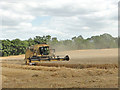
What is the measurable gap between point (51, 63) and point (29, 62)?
116 inches

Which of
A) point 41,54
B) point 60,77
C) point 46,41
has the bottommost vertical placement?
point 60,77

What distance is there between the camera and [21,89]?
10.9 m

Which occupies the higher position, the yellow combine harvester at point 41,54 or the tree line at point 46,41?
the tree line at point 46,41

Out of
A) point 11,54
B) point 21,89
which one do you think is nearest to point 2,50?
point 11,54

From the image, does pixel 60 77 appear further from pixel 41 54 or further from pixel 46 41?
pixel 46 41

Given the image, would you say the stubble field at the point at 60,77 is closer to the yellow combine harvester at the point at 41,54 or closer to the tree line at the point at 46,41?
the yellow combine harvester at the point at 41,54

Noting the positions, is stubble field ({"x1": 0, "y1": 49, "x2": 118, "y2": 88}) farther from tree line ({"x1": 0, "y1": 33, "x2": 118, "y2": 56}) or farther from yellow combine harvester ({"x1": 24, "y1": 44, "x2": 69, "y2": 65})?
tree line ({"x1": 0, "y1": 33, "x2": 118, "y2": 56})

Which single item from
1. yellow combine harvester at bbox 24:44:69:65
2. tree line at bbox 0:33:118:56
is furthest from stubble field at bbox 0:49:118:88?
tree line at bbox 0:33:118:56

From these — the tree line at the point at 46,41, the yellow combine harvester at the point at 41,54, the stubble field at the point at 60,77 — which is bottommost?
the stubble field at the point at 60,77

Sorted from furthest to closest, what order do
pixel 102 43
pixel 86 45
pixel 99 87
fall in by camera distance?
pixel 86 45
pixel 102 43
pixel 99 87

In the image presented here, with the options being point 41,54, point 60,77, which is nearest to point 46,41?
point 41,54

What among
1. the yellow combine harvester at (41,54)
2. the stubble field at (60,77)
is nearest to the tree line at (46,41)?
the yellow combine harvester at (41,54)

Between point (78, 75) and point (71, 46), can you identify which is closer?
point (78, 75)

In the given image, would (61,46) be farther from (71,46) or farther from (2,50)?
(2,50)
